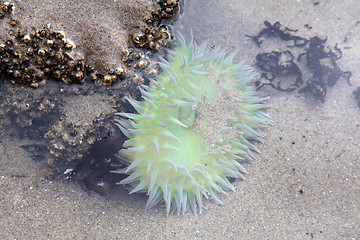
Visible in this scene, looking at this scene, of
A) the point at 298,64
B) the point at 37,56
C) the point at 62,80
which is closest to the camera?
the point at 37,56

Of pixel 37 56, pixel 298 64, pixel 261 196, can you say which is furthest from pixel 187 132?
pixel 298 64

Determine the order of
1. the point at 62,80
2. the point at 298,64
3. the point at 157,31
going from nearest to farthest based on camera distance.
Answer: the point at 62,80
the point at 157,31
the point at 298,64

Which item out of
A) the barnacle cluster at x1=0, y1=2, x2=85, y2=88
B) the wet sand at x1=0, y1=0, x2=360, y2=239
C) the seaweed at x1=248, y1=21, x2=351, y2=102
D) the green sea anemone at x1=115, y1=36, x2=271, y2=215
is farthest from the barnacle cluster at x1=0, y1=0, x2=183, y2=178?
the seaweed at x1=248, y1=21, x2=351, y2=102

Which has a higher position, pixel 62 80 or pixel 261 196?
pixel 261 196

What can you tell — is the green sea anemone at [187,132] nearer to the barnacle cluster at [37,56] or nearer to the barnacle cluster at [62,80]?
the barnacle cluster at [62,80]

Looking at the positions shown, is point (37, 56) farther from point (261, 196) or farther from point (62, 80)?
point (261, 196)

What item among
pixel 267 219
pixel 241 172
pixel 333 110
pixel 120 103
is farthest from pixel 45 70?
pixel 333 110

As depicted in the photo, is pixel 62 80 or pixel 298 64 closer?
pixel 62 80
